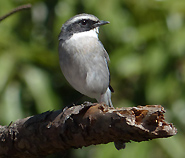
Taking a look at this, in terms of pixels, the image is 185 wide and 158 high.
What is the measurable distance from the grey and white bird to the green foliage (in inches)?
9.6

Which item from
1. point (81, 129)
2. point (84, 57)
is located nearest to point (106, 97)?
point (84, 57)

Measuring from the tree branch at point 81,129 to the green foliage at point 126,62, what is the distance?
134cm

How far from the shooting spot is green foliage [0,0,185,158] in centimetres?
462

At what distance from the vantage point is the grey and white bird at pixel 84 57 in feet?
14.2

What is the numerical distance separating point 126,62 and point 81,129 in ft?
6.62

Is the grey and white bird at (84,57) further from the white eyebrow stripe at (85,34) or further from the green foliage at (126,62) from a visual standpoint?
the green foliage at (126,62)

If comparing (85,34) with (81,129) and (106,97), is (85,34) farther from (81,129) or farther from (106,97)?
(81,129)

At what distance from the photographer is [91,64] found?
4.39 meters

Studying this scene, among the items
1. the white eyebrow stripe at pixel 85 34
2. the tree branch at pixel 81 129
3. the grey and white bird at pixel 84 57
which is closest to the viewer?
the tree branch at pixel 81 129

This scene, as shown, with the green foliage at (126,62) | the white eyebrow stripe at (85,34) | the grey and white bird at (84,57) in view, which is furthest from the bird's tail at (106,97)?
the white eyebrow stripe at (85,34)

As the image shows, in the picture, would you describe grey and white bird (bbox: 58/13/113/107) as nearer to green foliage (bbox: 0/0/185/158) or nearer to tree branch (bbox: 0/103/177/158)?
green foliage (bbox: 0/0/185/158)

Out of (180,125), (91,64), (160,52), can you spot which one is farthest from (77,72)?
(180,125)

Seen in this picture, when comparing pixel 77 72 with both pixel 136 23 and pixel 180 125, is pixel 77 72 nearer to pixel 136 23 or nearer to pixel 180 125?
pixel 136 23

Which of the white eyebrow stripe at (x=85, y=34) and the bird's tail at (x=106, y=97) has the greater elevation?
the white eyebrow stripe at (x=85, y=34)
